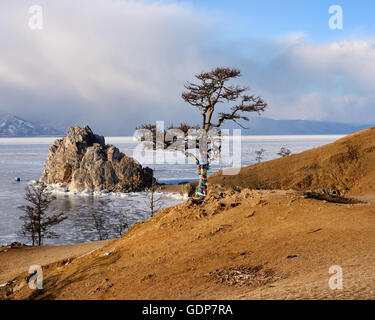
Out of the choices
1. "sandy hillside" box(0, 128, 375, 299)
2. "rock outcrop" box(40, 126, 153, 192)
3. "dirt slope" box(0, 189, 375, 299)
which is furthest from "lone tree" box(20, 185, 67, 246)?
"rock outcrop" box(40, 126, 153, 192)

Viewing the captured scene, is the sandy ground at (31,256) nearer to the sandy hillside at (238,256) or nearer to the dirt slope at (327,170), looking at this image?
the sandy hillside at (238,256)

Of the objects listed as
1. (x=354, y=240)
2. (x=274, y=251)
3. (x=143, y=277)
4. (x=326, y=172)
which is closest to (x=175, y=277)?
(x=143, y=277)

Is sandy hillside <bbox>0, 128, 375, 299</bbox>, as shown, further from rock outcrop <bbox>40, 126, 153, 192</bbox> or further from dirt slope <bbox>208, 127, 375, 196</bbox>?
rock outcrop <bbox>40, 126, 153, 192</bbox>

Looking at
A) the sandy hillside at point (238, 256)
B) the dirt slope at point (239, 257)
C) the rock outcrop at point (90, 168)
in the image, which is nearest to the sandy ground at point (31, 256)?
the sandy hillside at point (238, 256)

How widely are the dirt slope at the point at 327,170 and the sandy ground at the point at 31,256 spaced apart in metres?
19.2

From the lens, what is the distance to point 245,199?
11922 millimetres

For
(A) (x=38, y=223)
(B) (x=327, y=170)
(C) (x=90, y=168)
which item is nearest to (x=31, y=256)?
(A) (x=38, y=223)

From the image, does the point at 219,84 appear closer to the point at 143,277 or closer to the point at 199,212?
the point at 199,212

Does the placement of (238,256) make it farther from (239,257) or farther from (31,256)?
(31,256)

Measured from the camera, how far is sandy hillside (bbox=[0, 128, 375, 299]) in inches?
247

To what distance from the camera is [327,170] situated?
28500 millimetres

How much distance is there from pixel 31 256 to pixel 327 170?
2346 centimetres

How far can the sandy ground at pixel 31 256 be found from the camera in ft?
44.2
